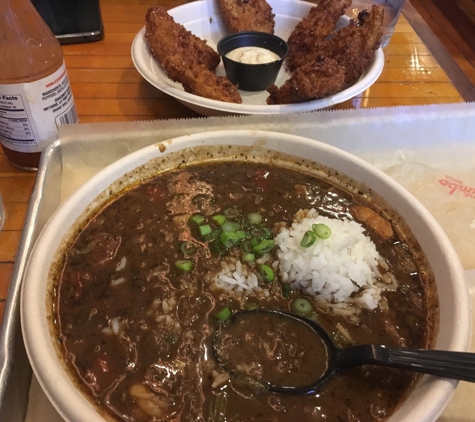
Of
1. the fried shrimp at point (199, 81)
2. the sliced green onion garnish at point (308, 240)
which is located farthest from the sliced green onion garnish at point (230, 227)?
the fried shrimp at point (199, 81)

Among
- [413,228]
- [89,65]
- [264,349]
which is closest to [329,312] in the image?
[264,349]

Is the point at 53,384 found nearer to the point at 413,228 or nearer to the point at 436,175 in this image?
the point at 413,228

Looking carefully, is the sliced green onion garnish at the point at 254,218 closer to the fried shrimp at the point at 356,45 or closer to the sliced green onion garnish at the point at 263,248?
the sliced green onion garnish at the point at 263,248

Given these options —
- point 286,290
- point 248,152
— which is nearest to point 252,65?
point 248,152

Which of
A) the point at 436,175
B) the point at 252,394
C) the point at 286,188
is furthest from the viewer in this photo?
the point at 436,175

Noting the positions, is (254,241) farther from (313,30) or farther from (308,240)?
(313,30)

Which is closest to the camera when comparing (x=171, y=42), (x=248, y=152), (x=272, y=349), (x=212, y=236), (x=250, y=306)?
(x=272, y=349)
